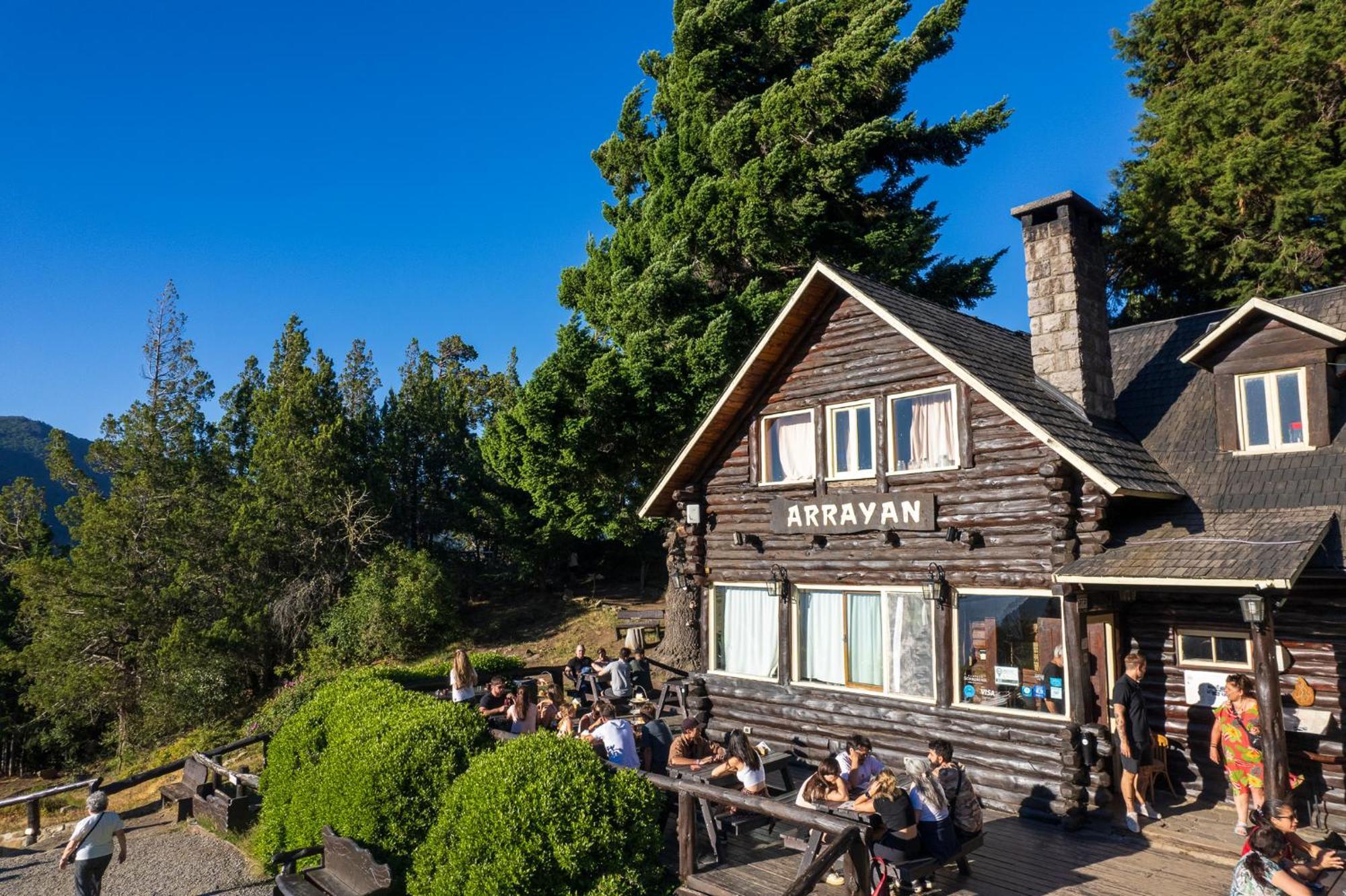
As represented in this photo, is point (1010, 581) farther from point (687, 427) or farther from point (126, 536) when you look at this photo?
point (126, 536)

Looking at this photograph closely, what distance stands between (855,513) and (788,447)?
5.90 feet

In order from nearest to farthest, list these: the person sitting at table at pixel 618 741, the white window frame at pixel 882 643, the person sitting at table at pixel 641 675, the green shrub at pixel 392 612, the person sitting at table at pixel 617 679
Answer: the person sitting at table at pixel 618 741
the white window frame at pixel 882 643
the person sitting at table at pixel 617 679
the person sitting at table at pixel 641 675
the green shrub at pixel 392 612

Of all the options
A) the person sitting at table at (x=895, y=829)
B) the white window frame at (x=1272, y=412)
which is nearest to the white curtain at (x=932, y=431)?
the white window frame at (x=1272, y=412)

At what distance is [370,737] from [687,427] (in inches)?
523

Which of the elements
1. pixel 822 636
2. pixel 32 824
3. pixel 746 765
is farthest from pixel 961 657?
pixel 32 824

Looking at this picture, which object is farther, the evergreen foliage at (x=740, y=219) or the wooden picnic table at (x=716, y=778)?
the evergreen foliage at (x=740, y=219)

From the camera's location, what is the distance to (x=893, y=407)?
1283 centimetres

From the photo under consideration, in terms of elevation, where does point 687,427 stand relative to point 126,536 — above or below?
above

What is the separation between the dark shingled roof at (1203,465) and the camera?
10117mm

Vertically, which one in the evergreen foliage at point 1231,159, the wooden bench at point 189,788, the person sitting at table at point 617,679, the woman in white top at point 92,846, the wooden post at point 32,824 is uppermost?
the evergreen foliage at point 1231,159

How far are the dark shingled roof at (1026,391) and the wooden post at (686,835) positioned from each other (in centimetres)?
621

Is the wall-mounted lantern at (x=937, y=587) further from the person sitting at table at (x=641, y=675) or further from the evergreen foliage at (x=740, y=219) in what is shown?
the evergreen foliage at (x=740, y=219)

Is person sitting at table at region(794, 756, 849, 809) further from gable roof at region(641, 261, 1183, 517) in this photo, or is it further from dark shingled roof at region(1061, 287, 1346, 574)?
gable roof at region(641, 261, 1183, 517)

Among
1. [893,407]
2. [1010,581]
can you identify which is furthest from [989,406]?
[1010,581]
